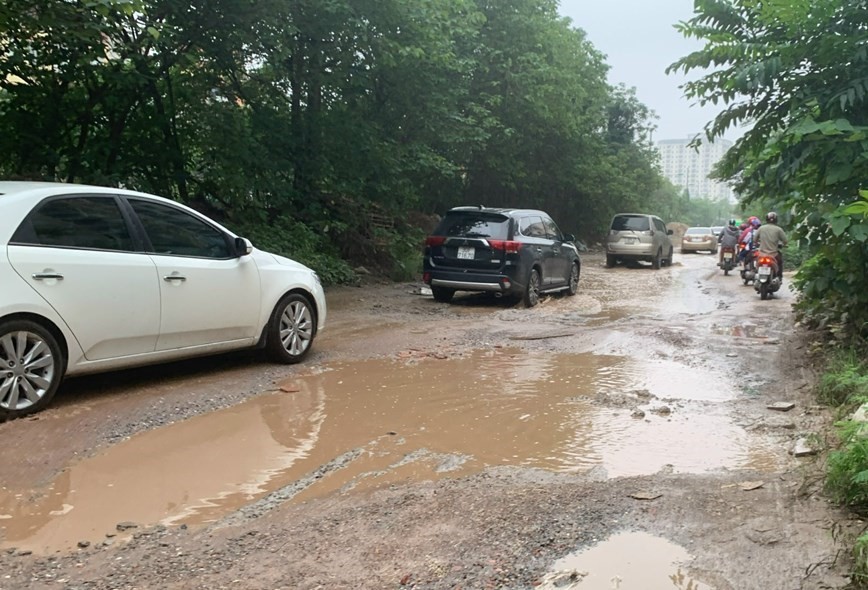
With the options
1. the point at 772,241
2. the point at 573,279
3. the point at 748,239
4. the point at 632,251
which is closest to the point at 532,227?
the point at 573,279

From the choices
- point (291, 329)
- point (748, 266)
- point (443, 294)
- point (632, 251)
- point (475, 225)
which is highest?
point (475, 225)

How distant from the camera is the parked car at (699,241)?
35.8m

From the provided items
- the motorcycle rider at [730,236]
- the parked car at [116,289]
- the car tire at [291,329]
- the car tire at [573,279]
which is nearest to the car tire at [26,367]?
the parked car at [116,289]

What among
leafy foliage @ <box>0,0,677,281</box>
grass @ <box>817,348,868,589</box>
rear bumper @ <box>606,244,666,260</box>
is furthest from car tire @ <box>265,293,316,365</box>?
rear bumper @ <box>606,244,666,260</box>

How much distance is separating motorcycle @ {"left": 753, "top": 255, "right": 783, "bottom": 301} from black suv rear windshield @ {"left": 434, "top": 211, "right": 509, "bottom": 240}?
5.70m

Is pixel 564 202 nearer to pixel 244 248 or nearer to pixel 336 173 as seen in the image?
pixel 336 173

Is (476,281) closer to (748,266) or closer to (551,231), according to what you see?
(551,231)

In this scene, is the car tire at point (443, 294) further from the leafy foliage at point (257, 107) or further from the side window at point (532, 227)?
the leafy foliage at point (257, 107)

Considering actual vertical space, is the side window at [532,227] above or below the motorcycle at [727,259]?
above

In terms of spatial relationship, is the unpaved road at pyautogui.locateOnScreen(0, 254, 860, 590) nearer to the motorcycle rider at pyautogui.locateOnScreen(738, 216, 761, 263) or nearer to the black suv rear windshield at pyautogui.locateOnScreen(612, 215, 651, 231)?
the motorcycle rider at pyautogui.locateOnScreen(738, 216, 761, 263)

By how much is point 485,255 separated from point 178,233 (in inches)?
259

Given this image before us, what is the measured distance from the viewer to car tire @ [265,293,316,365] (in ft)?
23.6

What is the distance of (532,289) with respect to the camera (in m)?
12.8

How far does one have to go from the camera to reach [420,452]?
16.1 feet
